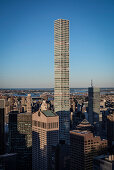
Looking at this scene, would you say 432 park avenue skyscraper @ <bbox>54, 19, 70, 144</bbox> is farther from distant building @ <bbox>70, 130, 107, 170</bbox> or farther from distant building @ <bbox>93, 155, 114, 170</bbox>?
distant building @ <bbox>93, 155, 114, 170</bbox>

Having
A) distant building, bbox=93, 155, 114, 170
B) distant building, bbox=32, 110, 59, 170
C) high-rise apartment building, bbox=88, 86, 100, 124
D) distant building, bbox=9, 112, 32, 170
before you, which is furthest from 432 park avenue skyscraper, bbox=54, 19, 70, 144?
distant building, bbox=93, 155, 114, 170

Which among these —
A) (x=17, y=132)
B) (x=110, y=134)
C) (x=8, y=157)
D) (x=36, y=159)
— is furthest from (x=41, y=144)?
(x=110, y=134)

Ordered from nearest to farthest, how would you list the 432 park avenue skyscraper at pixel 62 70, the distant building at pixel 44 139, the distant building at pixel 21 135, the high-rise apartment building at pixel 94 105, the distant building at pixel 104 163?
the distant building at pixel 104 163
the distant building at pixel 44 139
the distant building at pixel 21 135
the 432 park avenue skyscraper at pixel 62 70
the high-rise apartment building at pixel 94 105

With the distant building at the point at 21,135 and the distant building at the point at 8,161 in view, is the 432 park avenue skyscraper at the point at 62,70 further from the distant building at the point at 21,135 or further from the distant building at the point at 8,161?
the distant building at the point at 8,161

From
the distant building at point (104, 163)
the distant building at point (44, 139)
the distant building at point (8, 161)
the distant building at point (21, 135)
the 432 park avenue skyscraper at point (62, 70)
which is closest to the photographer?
the distant building at point (104, 163)

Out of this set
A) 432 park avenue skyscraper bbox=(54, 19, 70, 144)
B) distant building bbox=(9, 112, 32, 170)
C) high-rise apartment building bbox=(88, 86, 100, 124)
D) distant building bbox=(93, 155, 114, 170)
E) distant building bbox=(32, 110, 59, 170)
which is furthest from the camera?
high-rise apartment building bbox=(88, 86, 100, 124)

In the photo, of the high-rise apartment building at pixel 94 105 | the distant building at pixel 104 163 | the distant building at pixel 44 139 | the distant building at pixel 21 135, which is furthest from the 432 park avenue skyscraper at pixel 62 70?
the distant building at pixel 104 163

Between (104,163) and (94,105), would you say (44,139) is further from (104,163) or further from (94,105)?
(94,105)
